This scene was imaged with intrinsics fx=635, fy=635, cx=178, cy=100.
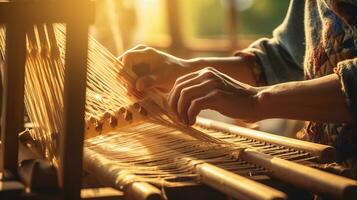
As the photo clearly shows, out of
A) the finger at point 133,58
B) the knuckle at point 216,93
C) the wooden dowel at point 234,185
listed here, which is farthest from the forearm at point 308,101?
the finger at point 133,58

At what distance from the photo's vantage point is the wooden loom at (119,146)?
3.82 feet

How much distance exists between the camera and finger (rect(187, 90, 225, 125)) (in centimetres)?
157

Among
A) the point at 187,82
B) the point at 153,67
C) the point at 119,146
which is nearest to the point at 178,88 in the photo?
the point at 187,82

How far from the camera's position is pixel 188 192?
4.14 ft

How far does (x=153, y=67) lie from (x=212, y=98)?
0.51 m

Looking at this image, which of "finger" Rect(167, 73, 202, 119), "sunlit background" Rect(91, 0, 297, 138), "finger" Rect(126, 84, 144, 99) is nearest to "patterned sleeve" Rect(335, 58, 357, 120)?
"finger" Rect(167, 73, 202, 119)

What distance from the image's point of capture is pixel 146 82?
1878 millimetres

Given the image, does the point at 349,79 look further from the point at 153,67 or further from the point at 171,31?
the point at 171,31

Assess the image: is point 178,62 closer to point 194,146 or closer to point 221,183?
point 194,146

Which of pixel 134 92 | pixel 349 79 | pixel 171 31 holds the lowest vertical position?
pixel 171 31

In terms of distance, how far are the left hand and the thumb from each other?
7.9 inches

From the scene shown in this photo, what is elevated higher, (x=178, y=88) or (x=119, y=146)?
(x=178, y=88)

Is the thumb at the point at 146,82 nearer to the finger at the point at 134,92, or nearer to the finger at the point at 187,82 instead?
the finger at the point at 134,92

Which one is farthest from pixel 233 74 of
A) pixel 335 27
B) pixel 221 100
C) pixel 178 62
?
pixel 221 100
